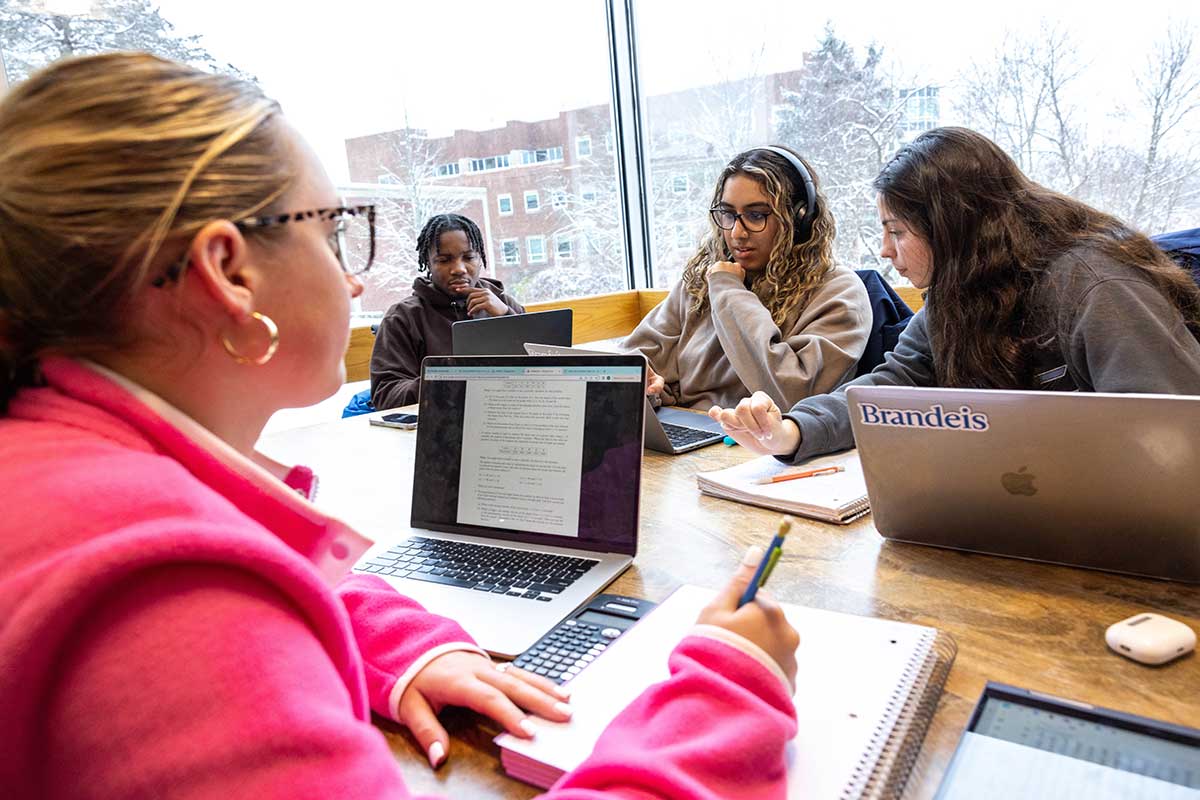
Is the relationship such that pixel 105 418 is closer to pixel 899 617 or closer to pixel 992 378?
pixel 899 617

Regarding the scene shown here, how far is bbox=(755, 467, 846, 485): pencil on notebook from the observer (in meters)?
1.21

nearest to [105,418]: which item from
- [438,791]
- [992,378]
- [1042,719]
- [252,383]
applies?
[252,383]

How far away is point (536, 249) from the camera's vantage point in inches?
136

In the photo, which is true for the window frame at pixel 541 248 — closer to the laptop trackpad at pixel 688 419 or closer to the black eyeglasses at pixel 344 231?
the laptop trackpad at pixel 688 419

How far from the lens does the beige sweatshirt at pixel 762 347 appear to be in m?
1.86

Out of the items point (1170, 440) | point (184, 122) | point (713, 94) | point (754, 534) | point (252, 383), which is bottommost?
point (754, 534)

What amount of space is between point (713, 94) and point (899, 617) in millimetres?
2914

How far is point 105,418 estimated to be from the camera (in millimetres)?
468

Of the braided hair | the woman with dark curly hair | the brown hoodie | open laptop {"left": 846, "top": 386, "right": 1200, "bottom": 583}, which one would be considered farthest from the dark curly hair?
the braided hair

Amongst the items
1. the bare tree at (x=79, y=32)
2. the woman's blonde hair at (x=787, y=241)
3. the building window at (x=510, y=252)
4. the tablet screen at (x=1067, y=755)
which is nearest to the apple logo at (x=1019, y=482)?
the tablet screen at (x=1067, y=755)

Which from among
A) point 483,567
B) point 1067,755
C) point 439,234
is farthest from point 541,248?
point 1067,755

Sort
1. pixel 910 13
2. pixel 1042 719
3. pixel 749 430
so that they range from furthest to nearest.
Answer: pixel 910 13 → pixel 749 430 → pixel 1042 719

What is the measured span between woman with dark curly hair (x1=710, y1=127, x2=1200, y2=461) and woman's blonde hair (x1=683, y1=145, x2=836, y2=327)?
52cm

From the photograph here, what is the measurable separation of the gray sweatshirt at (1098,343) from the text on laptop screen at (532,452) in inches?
17.5
